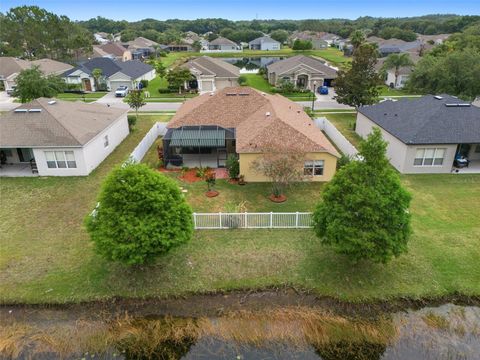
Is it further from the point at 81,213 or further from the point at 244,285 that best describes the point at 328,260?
the point at 81,213

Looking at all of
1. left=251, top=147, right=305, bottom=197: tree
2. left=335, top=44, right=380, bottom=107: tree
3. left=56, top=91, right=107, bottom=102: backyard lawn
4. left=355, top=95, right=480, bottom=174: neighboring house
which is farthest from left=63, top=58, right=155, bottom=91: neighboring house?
left=251, top=147, right=305, bottom=197: tree

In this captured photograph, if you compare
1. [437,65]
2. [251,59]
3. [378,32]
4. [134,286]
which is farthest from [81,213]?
[378,32]

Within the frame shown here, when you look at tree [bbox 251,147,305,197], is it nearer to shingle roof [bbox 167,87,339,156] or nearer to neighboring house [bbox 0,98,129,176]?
shingle roof [bbox 167,87,339,156]

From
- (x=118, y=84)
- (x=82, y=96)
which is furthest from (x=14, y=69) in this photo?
(x=118, y=84)

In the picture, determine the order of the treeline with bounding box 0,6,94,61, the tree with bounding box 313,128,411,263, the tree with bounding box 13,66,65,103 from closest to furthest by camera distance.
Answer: the tree with bounding box 313,128,411,263 → the tree with bounding box 13,66,65,103 → the treeline with bounding box 0,6,94,61

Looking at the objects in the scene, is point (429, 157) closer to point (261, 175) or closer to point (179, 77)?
point (261, 175)
